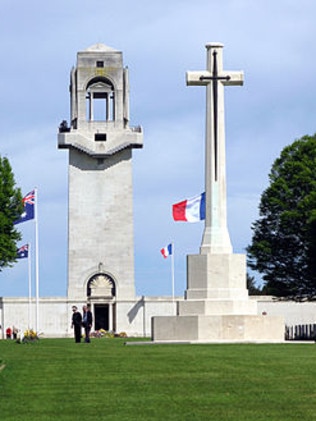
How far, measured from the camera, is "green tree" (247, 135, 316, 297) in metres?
70.1

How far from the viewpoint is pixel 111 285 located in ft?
301

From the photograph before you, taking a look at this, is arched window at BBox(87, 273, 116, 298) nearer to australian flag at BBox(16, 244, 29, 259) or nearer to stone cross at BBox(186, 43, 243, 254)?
australian flag at BBox(16, 244, 29, 259)

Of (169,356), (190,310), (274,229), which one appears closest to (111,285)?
(274,229)

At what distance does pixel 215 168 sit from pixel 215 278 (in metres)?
4.10

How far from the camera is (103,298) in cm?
9131

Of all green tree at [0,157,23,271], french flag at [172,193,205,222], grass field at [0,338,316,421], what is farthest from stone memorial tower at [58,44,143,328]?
grass field at [0,338,316,421]

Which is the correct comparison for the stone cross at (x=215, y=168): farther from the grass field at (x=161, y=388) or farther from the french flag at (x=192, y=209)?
the grass field at (x=161, y=388)

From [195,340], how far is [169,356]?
45.1ft

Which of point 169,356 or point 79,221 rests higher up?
point 79,221

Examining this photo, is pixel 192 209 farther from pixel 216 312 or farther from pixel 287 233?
pixel 287 233

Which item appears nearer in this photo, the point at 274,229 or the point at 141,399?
the point at 141,399

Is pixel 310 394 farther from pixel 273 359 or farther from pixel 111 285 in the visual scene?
pixel 111 285

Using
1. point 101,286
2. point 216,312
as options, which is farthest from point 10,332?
point 216,312

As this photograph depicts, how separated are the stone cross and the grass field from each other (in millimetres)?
17215
